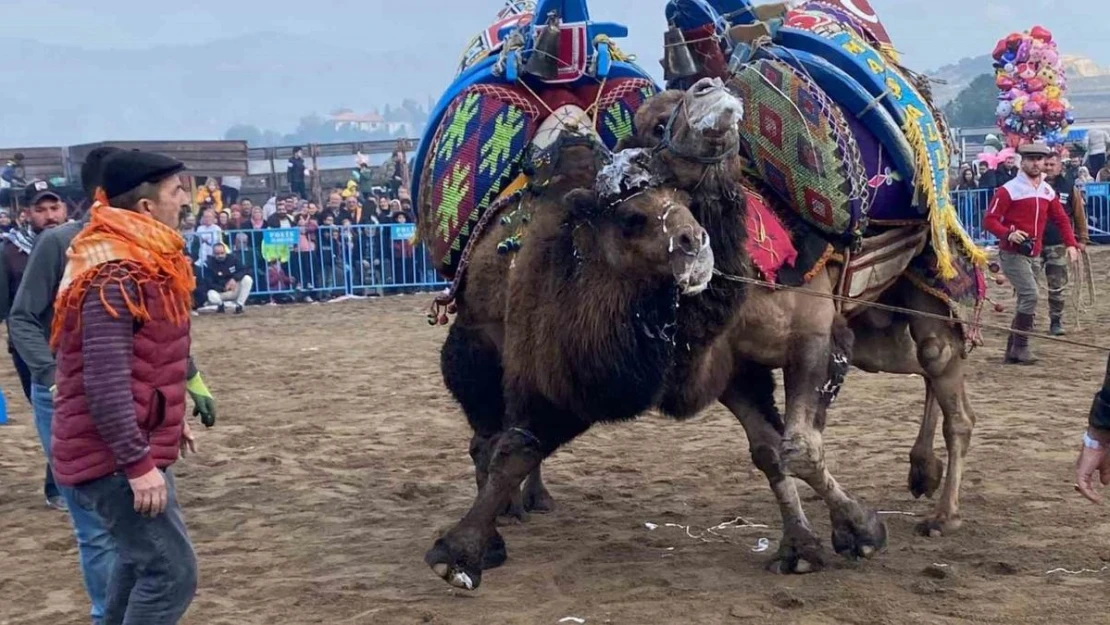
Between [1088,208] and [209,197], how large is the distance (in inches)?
568

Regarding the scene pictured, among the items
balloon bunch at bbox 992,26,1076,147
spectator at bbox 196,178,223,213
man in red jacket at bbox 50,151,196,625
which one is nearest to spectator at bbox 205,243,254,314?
spectator at bbox 196,178,223,213

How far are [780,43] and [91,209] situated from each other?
3416 millimetres

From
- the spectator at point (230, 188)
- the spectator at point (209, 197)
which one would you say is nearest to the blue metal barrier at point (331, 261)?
the spectator at point (209, 197)

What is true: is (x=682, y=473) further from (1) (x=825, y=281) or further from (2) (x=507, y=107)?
(2) (x=507, y=107)

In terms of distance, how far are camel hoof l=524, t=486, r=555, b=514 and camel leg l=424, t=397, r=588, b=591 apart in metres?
1.44

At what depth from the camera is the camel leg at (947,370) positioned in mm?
6449

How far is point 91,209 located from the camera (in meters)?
3.88

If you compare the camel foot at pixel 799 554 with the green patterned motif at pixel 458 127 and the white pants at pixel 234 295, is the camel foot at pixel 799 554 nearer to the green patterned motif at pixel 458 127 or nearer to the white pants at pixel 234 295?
the green patterned motif at pixel 458 127

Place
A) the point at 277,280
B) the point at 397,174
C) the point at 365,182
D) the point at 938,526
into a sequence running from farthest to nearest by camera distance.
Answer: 1. the point at 365,182
2. the point at 397,174
3. the point at 277,280
4. the point at 938,526

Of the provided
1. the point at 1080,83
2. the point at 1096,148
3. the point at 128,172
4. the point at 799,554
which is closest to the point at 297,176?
the point at 1096,148

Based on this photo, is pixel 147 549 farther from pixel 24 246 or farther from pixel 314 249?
pixel 314 249

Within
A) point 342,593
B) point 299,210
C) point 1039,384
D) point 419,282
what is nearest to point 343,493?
point 342,593

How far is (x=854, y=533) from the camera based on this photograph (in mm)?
5496

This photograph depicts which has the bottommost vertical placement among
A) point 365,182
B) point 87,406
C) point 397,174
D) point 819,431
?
point 819,431
